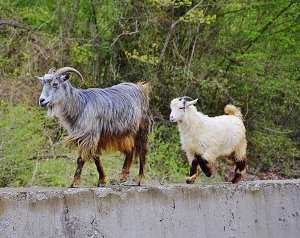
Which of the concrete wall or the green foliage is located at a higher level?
the green foliage

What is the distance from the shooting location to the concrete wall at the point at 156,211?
6.29m

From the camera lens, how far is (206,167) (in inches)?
297

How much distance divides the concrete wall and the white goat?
430 mm

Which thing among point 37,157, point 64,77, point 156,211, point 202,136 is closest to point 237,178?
point 202,136

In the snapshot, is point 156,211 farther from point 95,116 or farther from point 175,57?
point 175,57

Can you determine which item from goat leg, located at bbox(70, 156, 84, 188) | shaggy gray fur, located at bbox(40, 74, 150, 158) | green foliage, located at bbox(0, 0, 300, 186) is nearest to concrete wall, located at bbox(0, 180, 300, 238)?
goat leg, located at bbox(70, 156, 84, 188)

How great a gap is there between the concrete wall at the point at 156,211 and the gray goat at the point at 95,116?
0.38 metres

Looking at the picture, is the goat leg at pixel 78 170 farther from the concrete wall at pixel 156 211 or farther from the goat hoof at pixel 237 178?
the goat hoof at pixel 237 178

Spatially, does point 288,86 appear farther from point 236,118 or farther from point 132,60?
point 236,118

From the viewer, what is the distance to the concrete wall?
629cm

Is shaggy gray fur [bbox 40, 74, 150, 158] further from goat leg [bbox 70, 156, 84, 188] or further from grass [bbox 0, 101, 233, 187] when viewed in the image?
grass [bbox 0, 101, 233, 187]

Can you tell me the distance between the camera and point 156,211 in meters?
6.81

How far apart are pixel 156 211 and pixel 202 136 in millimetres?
1153

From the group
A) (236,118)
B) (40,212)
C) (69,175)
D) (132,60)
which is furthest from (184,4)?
(40,212)
